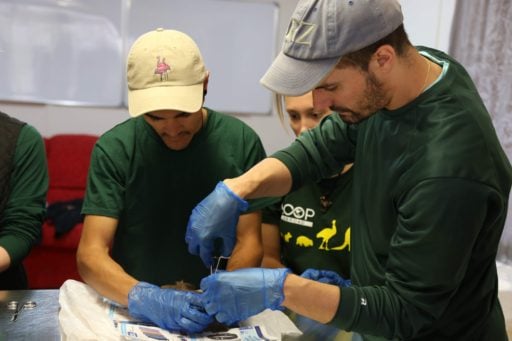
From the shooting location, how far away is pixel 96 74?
4055 millimetres

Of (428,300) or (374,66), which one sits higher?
(374,66)

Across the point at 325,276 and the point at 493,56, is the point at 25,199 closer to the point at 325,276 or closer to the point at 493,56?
the point at 325,276

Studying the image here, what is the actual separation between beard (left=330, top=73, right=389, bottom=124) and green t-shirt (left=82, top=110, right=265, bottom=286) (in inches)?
23.6

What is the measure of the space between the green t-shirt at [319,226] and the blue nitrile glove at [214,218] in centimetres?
36

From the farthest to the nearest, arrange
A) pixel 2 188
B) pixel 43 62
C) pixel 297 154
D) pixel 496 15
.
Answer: pixel 43 62 → pixel 496 15 → pixel 2 188 → pixel 297 154

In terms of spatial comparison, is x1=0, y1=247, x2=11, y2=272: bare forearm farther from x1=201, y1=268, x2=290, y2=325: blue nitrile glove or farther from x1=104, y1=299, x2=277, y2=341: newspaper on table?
x1=201, y1=268, x2=290, y2=325: blue nitrile glove

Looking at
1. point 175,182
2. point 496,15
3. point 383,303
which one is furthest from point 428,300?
point 496,15

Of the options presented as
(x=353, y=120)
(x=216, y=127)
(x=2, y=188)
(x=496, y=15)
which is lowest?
(x=2, y=188)

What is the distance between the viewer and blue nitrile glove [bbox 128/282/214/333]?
1225mm

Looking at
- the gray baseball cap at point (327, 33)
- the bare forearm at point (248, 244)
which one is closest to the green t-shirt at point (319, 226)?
the bare forearm at point (248, 244)

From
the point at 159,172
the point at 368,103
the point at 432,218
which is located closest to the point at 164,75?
the point at 159,172

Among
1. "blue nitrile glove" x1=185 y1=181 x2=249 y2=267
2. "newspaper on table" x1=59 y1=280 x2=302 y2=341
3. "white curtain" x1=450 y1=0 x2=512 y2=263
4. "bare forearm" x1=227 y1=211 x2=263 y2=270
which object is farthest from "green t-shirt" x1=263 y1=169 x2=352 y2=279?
"white curtain" x1=450 y1=0 x2=512 y2=263

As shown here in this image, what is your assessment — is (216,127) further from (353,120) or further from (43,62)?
(43,62)

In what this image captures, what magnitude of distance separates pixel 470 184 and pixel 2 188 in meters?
1.30
